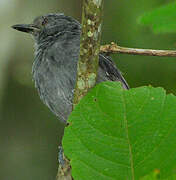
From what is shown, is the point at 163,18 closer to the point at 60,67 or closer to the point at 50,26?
the point at 60,67

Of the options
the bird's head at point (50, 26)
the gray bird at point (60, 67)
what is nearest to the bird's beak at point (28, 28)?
the bird's head at point (50, 26)

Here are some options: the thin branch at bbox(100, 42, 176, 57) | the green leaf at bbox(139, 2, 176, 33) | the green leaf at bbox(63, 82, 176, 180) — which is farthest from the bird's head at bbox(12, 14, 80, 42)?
the green leaf at bbox(63, 82, 176, 180)

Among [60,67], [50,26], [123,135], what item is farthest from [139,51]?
[50,26]

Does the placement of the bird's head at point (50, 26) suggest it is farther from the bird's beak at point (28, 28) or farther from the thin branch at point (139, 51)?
the thin branch at point (139, 51)

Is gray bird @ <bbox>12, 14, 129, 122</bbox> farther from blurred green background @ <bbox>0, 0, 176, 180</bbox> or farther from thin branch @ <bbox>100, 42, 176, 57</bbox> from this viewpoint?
blurred green background @ <bbox>0, 0, 176, 180</bbox>

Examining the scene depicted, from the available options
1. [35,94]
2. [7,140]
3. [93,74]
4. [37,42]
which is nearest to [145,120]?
[93,74]

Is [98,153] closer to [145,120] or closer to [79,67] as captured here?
[145,120]
